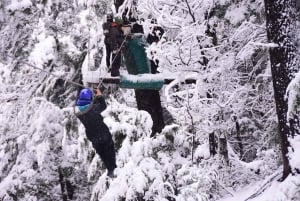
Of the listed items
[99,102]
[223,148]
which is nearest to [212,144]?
[223,148]

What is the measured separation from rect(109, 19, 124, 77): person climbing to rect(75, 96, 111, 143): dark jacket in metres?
1.59

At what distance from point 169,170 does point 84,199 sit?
35.6 ft

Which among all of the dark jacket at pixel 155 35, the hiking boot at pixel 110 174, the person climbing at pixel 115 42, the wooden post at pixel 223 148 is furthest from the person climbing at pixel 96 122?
the wooden post at pixel 223 148

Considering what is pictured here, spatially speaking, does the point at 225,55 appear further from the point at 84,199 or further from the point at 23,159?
the point at 84,199

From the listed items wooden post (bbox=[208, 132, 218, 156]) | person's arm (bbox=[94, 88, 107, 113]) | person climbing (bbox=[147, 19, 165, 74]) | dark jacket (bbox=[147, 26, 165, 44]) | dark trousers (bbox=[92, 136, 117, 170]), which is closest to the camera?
person's arm (bbox=[94, 88, 107, 113])

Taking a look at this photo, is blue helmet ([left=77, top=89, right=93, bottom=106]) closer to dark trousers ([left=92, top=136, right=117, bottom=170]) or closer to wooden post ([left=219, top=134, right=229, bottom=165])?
dark trousers ([left=92, top=136, right=117, bottom=170])

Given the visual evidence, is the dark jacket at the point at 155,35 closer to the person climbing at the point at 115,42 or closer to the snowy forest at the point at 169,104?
the snowy forest at the point at 169,104

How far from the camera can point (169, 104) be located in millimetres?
11906

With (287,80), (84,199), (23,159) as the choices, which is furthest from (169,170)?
(84,199)

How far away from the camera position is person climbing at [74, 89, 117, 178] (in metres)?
7.45

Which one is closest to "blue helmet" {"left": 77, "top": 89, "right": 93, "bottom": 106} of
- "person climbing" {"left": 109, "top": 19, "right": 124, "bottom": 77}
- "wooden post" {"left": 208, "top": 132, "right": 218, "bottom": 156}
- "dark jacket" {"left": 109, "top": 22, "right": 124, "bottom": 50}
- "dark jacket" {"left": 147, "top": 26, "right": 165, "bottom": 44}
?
"person climbing" {"left": 109, "top": 19, "right": 124, "bottom": 77}

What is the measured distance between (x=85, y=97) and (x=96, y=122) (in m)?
0.47

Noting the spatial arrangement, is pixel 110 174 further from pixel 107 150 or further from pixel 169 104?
pixel 169 104

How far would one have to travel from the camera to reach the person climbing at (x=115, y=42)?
9.05 metres
